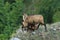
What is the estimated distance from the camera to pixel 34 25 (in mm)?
10289

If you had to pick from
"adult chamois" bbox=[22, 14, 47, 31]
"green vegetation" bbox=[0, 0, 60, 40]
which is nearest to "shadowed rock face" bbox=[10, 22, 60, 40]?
"adult chamois" bbox=[22, 14, 47, 31]

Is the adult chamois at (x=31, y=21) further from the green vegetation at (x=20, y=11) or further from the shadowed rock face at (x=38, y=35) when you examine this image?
the green vegetation at (x=20, y=11)

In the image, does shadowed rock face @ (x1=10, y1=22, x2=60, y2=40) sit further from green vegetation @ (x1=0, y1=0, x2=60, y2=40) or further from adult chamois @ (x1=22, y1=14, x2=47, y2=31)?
green vegetation @ (x1=0, y1=0, x2=60, y2=40)

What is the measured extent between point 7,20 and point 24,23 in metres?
11.8

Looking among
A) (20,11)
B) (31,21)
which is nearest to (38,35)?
(31,21)

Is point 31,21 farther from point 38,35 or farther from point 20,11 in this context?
point 20,11

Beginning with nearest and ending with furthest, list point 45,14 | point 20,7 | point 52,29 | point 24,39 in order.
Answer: point 24,39, point 52,29, point 45,14, point 20,7

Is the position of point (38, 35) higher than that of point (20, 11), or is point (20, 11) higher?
point (38, 35)

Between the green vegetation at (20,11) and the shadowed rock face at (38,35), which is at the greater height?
the shadowed rock face at (38,35)

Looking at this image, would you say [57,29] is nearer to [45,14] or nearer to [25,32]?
[25,32]

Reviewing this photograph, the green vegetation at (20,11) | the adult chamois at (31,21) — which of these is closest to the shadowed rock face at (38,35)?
the adult chamois at (31,21)

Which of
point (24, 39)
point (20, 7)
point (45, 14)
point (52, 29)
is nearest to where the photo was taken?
point (24, 39)

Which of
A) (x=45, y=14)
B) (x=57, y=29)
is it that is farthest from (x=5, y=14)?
(x=57, y=29)

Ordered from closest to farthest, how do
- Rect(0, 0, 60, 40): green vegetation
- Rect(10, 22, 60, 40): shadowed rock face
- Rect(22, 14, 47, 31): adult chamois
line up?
Rect(10, 22, 60, 40): shadowed rock face
Rect(22, 14, 47, 31): adult chamois
Rect(0, 0, 60, 40): green vegetation
